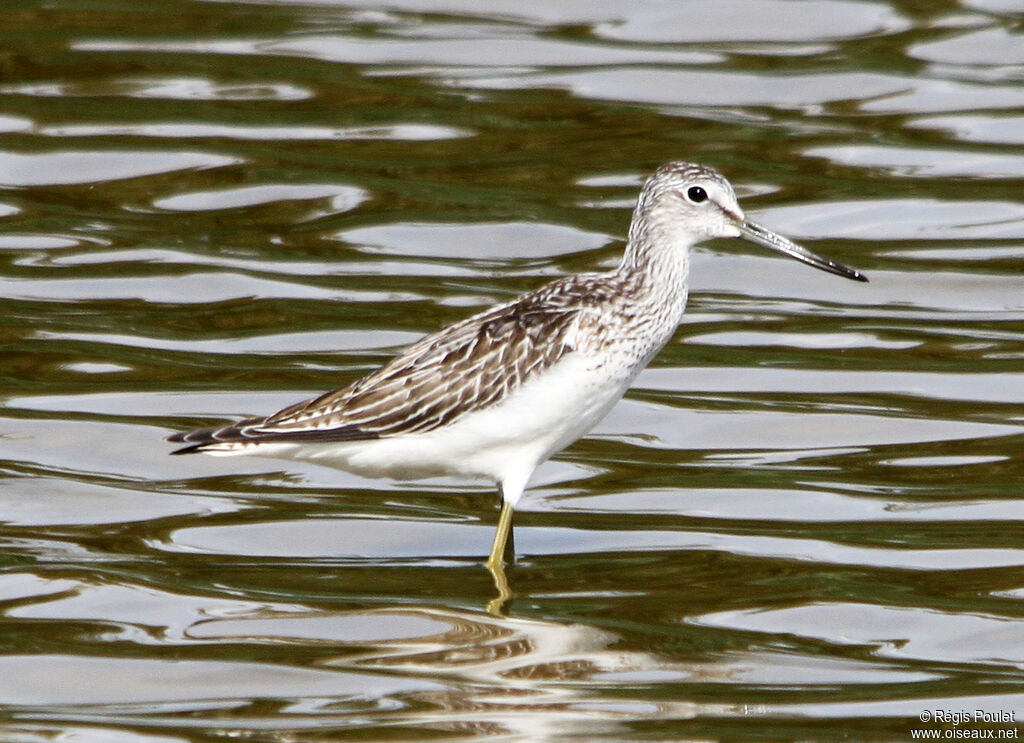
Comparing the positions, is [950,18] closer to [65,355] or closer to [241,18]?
[241,18]

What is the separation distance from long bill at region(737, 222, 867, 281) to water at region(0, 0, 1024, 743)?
1.19 metres

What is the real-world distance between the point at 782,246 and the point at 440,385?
2.16 m

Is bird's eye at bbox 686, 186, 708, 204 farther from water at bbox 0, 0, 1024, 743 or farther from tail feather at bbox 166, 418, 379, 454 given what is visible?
tail feather at bbox 166, 418, 379, 454


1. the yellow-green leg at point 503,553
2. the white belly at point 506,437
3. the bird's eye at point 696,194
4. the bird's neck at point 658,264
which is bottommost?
the yellow-green leg at point 503,553

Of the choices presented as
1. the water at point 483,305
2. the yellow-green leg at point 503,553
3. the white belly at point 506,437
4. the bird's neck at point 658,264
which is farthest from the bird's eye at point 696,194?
the yellow-green leg at point 503,553

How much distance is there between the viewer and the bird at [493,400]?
10203 millimetres

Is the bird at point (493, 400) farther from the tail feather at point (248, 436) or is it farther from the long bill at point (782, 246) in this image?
the long bill at point (782, 246)

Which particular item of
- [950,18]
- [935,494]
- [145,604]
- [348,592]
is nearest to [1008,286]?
[935,494]

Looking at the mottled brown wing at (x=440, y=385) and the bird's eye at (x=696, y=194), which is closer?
the mottled brown wing at (x=440, y=385)

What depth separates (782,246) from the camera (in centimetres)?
1120

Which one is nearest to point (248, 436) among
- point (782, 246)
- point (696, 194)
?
point (696, 194)

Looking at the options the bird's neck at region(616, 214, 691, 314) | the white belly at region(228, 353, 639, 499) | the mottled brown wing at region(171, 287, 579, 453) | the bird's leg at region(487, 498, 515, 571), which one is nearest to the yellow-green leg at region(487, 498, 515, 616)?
the bird's leg at region(487, 498, 515, 571)

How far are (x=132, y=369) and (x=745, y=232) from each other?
4.21 m

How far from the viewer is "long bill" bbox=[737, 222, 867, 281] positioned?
36.4 feet
